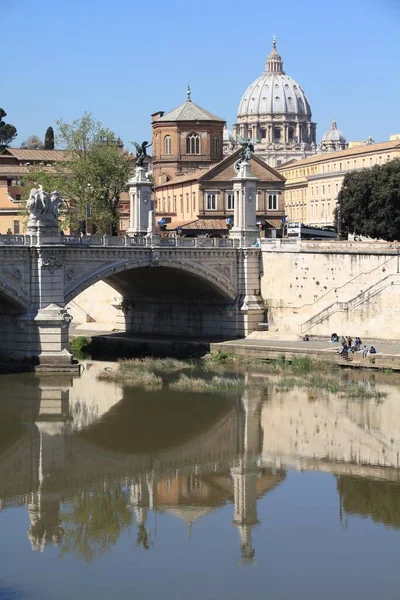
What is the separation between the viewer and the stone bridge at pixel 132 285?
50812mm

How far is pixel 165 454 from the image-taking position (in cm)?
3781

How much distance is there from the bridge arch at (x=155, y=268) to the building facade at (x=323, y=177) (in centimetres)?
5167

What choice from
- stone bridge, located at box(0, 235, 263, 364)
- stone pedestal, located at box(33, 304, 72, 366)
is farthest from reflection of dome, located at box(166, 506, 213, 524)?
stone bridge, located at box(0, 235, 263, 364)

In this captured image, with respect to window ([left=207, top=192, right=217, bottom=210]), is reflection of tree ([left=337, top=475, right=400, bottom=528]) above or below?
below

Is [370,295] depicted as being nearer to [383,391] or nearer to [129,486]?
[383,391]

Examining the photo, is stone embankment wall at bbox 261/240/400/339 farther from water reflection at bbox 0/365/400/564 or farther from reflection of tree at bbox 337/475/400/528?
reflection of tree at bbox 337/475/400/528

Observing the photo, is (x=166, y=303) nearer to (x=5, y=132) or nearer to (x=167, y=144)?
(x=167, y=144)

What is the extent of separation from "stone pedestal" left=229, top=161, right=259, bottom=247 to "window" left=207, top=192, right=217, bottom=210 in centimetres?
1528

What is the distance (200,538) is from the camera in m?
29.0

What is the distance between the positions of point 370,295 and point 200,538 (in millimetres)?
27610

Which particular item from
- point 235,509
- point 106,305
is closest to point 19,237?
point 106,305

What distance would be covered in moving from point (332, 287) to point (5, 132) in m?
89.0

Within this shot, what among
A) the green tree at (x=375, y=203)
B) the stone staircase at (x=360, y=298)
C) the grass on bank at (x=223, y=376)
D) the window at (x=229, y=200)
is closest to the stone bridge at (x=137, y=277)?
the grass on bank at (x=223, y=376)

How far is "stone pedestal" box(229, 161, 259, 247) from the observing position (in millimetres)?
59938
